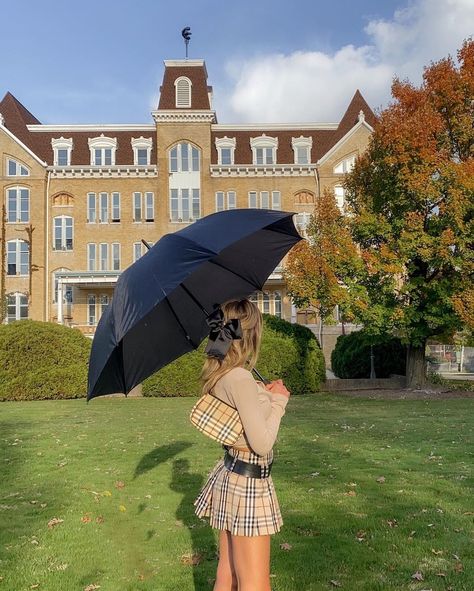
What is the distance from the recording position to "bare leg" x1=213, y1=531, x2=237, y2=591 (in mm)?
3590

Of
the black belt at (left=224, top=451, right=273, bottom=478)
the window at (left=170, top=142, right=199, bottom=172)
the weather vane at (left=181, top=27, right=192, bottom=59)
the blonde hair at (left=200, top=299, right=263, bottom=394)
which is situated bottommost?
the black belt at (left=224, top=451, right=273, bottom=478)

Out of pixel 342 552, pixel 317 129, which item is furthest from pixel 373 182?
pixel 317 129

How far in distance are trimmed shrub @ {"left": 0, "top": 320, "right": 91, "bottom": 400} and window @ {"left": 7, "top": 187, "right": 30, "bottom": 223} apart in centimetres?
2592

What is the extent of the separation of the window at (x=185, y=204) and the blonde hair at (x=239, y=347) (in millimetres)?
45020

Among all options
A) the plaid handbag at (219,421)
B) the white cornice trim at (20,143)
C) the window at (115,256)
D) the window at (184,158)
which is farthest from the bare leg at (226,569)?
the white cornice trim at (20,143)

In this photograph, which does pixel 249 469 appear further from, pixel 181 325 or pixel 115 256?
pixel 115 256

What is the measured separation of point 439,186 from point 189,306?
1831 cm

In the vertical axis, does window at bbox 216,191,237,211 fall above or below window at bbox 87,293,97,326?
above

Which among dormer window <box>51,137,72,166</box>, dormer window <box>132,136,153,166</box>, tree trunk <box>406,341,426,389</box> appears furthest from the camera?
dormer window <box>51,137,72,166</box>

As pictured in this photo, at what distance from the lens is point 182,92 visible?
1896 inches

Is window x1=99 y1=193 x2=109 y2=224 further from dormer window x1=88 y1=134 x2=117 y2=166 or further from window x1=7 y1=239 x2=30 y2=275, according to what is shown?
window x1=7 y1=239 x2=30 y2=275

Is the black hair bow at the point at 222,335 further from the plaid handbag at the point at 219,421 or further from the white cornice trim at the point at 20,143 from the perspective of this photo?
the white cornice trim at the point at 20,143

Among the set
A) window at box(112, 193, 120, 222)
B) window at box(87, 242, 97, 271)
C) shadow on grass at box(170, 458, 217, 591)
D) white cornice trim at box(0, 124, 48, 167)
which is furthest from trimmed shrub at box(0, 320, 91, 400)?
white cornice trim at box(0, 124, 48, 167)

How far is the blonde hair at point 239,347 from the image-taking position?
11.1ft
